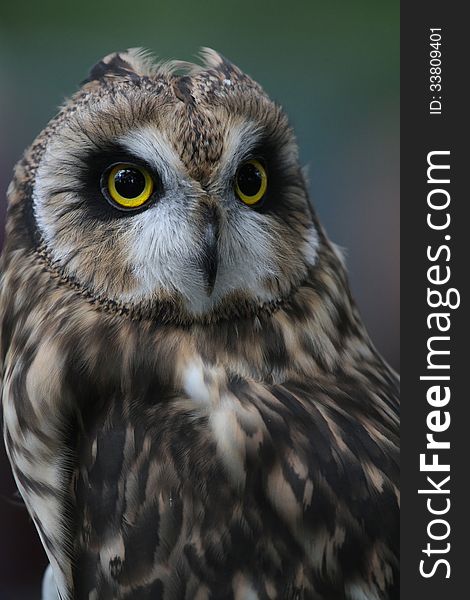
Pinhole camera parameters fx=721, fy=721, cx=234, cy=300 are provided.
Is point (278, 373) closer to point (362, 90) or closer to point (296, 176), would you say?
point (296, 176)

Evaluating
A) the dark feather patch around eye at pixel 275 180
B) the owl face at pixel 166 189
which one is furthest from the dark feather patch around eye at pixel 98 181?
the dark feather patch around eye at pixel 275 180

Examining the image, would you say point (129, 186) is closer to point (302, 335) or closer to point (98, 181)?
point (98, 181)

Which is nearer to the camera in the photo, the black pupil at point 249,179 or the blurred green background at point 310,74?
the black pupil at point 249,179

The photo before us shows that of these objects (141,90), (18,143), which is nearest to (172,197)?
(141,90)

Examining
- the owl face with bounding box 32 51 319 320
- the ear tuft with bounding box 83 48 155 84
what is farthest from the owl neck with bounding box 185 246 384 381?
the ear tuft with bounding box 83 48 155 84

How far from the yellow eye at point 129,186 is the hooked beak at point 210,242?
66 millimetres

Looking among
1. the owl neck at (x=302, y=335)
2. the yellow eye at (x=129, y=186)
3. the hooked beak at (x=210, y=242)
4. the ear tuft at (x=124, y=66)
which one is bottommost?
the owl neck at (x=302, y=335)

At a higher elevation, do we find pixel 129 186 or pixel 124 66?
pixel 124 66

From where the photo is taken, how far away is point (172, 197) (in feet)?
2.34

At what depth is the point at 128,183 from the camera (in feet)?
2.36

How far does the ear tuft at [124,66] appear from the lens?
751 millimetres

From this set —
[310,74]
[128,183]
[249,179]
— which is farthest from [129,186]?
[310,74]

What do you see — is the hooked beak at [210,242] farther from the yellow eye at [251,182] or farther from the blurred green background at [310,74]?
the blurred green background at [310,74]

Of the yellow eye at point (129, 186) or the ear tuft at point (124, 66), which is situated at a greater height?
the ear tuft at point (124, 66)
